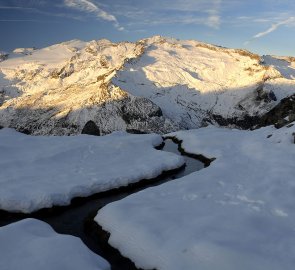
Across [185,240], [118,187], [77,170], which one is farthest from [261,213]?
[77,170]

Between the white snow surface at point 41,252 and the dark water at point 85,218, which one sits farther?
the dark water at point 85,218

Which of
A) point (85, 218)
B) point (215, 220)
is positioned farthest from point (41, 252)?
point (215, 220)

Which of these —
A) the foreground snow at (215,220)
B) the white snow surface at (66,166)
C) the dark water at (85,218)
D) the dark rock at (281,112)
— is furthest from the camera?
the dark rock at (281,112)

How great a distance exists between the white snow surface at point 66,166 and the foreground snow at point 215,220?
5.02m

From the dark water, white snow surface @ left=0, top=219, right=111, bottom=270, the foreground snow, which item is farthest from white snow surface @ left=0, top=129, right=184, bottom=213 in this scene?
white snow surface @ left=0, top=219, right=111, bottom=270

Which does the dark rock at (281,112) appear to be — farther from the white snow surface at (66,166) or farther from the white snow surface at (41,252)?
the white snow surface at (41,252)

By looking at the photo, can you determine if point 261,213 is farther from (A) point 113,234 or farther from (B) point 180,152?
(B) point 180,152

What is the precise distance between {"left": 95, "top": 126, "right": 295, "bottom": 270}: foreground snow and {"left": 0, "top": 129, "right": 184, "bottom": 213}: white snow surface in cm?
502

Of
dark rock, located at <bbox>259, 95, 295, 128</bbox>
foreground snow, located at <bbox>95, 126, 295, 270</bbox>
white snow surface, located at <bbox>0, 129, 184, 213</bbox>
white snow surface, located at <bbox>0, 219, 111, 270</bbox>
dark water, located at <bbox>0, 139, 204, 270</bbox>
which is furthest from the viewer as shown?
dark rock, located at <bbox>259, 95, 295, 128</bbox>

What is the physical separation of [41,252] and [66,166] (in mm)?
17496

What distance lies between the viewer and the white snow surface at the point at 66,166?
2947 cm

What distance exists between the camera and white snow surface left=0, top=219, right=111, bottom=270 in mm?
18656

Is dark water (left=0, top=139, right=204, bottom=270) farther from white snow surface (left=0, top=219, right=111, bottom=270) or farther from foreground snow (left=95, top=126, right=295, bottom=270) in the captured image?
white snow surface (left=0, top=219, right=111, bottom=270)

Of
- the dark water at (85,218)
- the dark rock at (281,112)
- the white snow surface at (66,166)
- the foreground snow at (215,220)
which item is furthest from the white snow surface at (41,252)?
the dark rock at (281,112)
